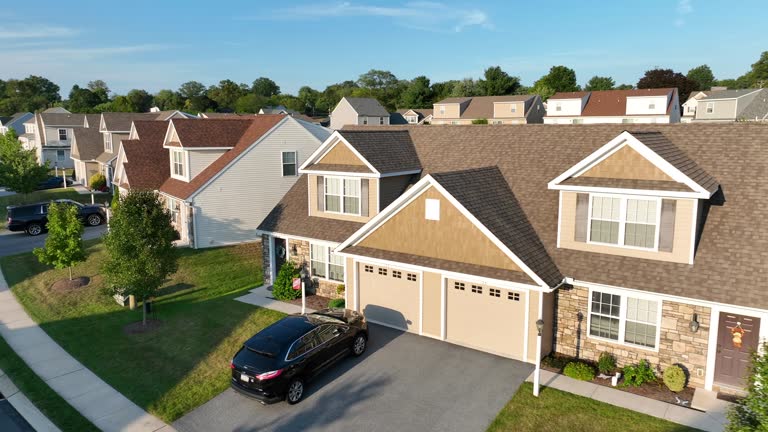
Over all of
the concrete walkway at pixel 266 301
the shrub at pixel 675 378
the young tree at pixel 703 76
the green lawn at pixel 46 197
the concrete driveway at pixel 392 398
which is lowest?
the concrete driveway at pixel 392 398

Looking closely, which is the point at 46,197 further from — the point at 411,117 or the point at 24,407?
the point at 411,117

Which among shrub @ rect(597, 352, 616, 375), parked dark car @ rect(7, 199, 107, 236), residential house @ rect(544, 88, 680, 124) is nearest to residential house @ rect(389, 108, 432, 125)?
residential house @ rect(544, 88, 680, 124)

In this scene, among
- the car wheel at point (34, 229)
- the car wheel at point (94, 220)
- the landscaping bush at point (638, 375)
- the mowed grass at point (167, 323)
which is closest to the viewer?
the landscaping bush at point (638, 375)

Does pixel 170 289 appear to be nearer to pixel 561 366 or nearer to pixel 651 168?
pixel 561 366

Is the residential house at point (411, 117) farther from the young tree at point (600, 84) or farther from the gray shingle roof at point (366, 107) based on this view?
the young tree at point (600, 84)

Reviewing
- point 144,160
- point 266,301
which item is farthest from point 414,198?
point 144,160

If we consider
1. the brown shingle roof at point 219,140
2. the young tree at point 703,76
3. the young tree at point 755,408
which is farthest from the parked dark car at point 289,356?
the young tree at point 703,76

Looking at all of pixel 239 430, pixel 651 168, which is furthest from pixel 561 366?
pixel 239 430
